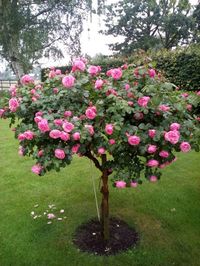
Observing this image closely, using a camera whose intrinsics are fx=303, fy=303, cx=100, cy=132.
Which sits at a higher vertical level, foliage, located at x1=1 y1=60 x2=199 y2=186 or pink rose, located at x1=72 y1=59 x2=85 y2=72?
pink rose, located at x1=72 y1=59 x2=85 y2=72

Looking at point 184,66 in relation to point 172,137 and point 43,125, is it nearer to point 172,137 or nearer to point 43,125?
point 172,137

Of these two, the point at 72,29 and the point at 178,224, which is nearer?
the point at 178,224

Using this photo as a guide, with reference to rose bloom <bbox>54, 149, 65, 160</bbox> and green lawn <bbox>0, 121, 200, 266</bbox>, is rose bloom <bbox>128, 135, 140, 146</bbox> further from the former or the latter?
green lawn <bbox>0, 121, 200, 266</bbox>

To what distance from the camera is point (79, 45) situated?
1563cm

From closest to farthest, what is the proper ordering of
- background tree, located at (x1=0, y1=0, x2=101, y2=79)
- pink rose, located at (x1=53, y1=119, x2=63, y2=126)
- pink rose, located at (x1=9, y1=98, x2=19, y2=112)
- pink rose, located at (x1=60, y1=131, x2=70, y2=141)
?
pink rose, located at (x1=60, y1=131, x2=70, y2=141) < pink rose, located at (x1=53, y1=119, x2=63, y2=126) < pink rose, located at (x1=9, y1=98, x2=19, y2=112) < background tree, located at (x1=0, y1=0, x2=101, y2=79)

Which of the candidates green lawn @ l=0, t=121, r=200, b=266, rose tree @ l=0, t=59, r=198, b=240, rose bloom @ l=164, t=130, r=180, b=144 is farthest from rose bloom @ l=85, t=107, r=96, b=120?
green lawn @ l=0, t=121, r=200, b=266

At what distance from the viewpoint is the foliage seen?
2.33 metres

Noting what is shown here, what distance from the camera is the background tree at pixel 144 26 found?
88.8 feet

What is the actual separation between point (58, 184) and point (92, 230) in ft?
4.83

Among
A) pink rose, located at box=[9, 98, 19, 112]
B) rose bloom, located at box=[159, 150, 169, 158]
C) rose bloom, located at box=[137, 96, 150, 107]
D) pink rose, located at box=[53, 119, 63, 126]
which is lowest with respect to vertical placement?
rose bloom, located at box=[159, 150, 169, 158]

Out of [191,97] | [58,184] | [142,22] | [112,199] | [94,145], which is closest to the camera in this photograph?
[94,145]

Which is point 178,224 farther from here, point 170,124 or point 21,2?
point 21,2

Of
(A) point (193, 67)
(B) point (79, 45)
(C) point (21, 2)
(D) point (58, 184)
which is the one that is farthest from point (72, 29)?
(D) point (58, 184)

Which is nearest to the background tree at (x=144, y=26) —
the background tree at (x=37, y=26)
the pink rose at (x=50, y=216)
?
the background tree at (x=37, y=26)
